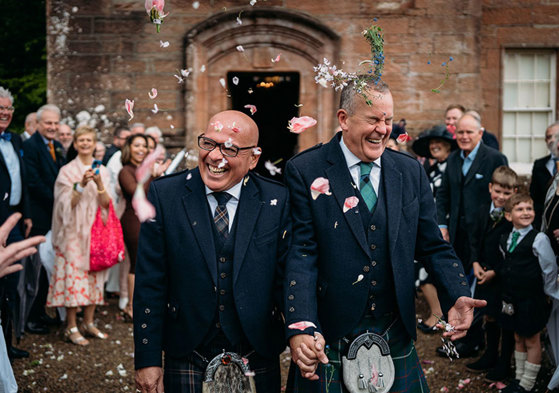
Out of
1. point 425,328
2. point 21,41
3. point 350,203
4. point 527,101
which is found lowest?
point 425,328

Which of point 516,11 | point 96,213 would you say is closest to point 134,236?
point 96,213

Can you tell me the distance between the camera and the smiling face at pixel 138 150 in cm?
753

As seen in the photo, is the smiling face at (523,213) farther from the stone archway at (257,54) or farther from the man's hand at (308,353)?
the stone archway at (257,54)

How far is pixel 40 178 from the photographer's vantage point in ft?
24.3

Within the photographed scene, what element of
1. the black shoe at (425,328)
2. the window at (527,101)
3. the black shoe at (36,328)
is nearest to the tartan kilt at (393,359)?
the black shoe at (425,328)

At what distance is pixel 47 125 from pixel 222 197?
492cm

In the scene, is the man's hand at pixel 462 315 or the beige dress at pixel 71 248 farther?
the beige dress at pixel 71 248

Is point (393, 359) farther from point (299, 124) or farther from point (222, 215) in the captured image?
point (299, 124)

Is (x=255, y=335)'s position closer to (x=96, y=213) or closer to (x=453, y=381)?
(x=453, y=381)

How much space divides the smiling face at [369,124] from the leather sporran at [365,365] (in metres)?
0.89

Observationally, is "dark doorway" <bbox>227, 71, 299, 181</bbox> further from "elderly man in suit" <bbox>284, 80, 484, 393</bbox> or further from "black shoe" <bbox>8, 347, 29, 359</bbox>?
"elderly man in suit" <bbox>284, 80, 484, 393</bbox>

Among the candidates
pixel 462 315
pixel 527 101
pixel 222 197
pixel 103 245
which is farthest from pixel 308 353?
pixel 527 101

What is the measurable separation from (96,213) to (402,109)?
549 centimetres

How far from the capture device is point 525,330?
17.2ft
